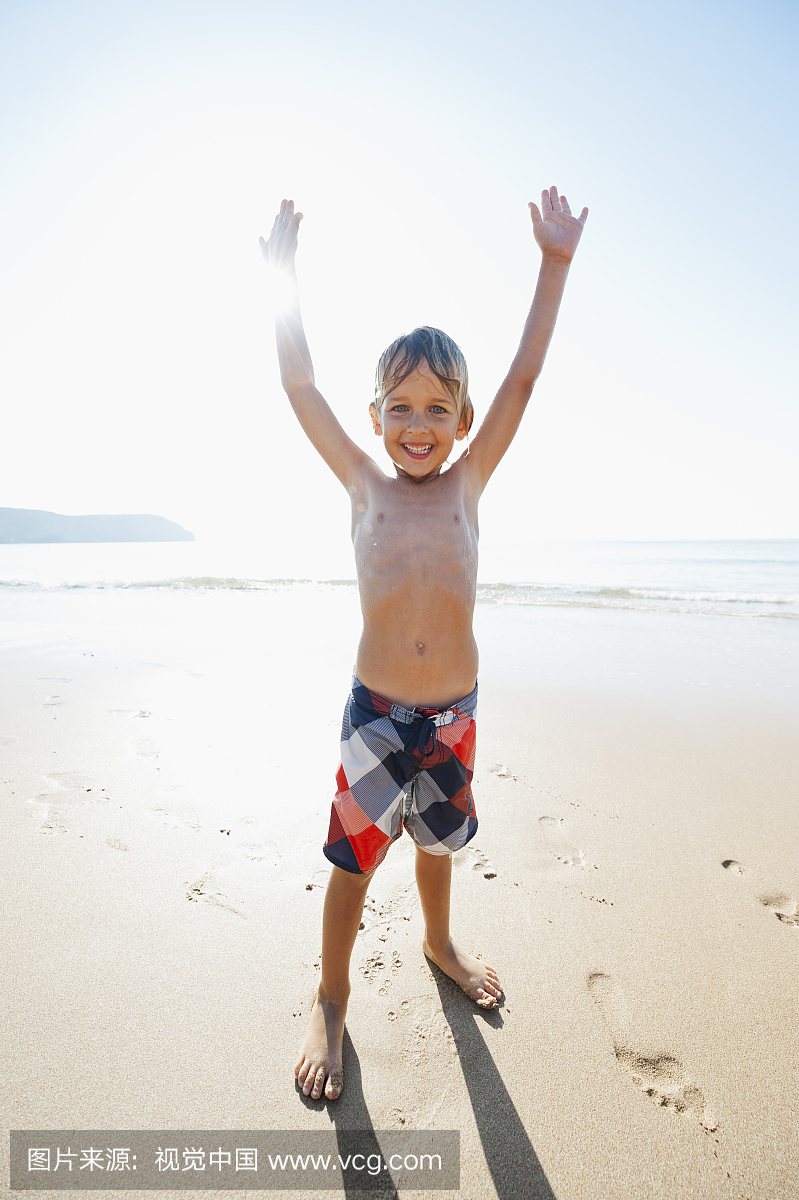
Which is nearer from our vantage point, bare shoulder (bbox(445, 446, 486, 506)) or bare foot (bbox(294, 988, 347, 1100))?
bare foot (bbox(294, 988, 347, 1100))

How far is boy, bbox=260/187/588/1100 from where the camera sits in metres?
1.72

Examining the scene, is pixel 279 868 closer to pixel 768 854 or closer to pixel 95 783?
pixel 95 783

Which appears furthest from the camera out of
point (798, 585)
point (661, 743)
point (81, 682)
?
point (798, 585)

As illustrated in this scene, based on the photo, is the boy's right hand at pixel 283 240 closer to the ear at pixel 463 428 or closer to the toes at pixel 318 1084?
the ear at pixel 463 428

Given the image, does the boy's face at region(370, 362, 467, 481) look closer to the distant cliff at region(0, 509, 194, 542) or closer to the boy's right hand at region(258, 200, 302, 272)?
the boy's right hand at region(258, 200, 302, 272)

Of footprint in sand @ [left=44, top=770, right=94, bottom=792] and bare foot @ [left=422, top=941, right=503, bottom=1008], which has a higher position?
footprint in sand @ [left=44, top=770, right=94, bottom=792]

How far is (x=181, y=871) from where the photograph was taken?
2465 millimetres

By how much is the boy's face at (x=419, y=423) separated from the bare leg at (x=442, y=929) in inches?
55.3

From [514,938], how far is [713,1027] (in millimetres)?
690

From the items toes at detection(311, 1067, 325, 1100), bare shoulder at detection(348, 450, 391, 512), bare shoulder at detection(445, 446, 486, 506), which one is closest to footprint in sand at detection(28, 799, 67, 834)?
toes at detection(311, 1067, 325, 1100)

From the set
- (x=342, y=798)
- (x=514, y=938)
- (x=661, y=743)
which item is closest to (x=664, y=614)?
(x=661, y=743)

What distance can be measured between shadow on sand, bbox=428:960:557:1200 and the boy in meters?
0.06

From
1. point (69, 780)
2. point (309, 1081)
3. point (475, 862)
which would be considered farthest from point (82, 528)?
point (309, 1081)

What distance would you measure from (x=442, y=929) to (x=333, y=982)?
1.45ft
